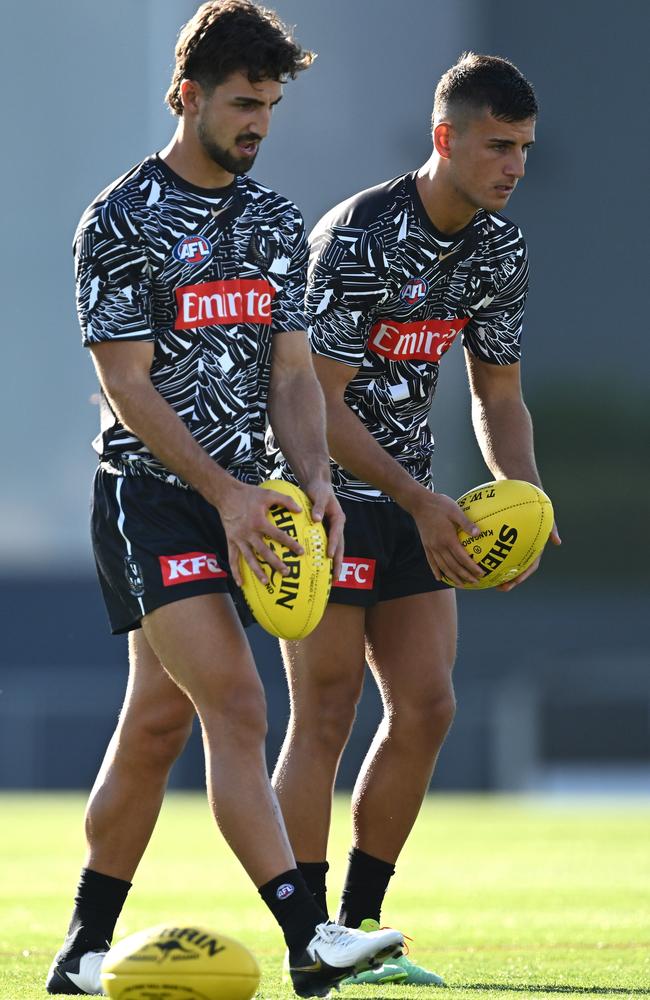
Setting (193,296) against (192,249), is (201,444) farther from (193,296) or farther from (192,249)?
(192,249)

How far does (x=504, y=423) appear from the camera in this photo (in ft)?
19.9

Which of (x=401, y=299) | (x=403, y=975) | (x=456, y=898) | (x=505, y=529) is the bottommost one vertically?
(x=456, y=898)

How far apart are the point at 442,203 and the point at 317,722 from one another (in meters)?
1.66

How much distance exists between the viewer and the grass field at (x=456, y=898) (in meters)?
5.42

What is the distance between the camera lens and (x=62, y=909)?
7.72 meters

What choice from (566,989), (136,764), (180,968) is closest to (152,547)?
(136,764)

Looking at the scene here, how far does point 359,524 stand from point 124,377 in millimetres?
1252

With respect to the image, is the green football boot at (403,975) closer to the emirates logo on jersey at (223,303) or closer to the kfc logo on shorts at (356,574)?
the kfc logo on shorts at (356,574)

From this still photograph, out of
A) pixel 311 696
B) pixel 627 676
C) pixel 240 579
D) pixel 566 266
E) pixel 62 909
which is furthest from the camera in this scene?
pixel 566 266

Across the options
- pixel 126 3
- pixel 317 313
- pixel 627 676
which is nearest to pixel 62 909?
pixel 317 313

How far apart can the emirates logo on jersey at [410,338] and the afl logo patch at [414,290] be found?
0.09 meters

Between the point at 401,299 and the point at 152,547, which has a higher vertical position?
the point at 401,299

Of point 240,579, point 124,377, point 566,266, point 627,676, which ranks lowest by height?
point 627,676

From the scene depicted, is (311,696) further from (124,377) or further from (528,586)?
(528,586)
